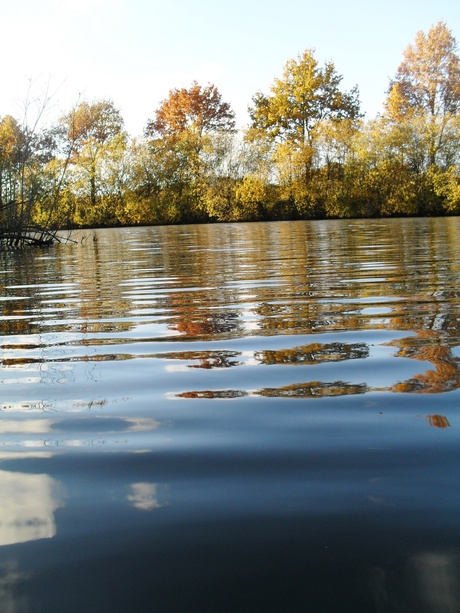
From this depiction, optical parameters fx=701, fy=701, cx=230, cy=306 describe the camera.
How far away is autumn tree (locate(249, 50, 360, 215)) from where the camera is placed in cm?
4281

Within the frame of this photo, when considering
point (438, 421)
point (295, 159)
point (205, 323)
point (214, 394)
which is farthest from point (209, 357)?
point (295, 159)

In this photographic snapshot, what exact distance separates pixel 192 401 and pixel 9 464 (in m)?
0.75

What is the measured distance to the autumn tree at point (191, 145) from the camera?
4469 centimetres

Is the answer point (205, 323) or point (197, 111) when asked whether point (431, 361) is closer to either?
point (205, 323)

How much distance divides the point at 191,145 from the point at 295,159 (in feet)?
23.9

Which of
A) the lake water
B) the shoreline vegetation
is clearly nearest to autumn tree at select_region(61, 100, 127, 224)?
the shoreline vegetation

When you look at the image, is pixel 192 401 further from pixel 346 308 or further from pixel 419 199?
pixel 419 199

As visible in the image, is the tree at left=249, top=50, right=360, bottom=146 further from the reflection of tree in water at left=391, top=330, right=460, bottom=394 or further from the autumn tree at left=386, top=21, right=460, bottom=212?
the reflection of tree in water at left=391, top=330, right=460, bottom=394

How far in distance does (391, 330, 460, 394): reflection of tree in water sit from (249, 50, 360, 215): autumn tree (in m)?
39.8

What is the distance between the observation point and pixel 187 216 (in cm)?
4494

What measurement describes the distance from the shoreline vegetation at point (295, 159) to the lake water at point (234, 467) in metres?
37.3

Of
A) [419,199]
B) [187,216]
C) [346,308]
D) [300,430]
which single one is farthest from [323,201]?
[300,430]

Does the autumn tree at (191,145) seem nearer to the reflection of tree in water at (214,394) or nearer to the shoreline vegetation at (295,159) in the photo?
the shoreline vegetation at (295,159)

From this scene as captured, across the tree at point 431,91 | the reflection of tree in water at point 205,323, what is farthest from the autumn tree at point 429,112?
the reflection of tree in water at point 205,323
